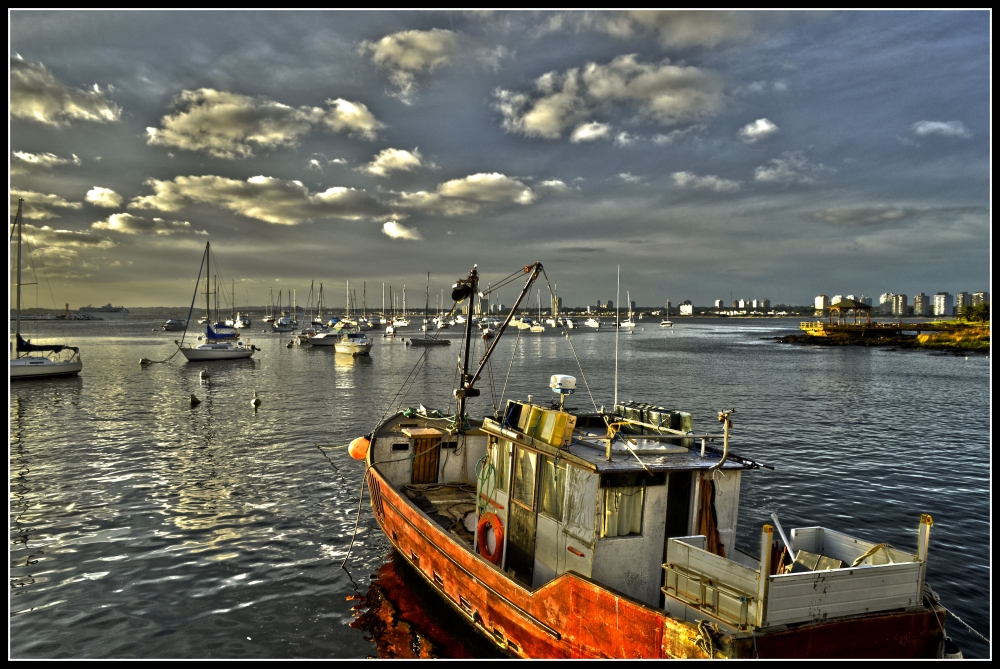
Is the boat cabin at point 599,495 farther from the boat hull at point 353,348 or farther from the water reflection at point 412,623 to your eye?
the boat hull at point 353,348

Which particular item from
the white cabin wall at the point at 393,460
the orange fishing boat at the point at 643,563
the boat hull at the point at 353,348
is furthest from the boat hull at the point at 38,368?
the orange fishing boat at the point at 643,563

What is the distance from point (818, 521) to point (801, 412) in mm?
23103

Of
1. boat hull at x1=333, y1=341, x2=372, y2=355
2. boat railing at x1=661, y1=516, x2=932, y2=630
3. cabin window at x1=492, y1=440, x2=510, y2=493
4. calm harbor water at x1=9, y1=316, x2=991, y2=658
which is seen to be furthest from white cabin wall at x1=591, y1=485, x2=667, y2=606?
boat hull at x1=333, y1=341, x2=372, y2=355

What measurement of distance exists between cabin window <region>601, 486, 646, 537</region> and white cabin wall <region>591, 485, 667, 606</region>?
9cm

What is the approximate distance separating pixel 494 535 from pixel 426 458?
19.7ft

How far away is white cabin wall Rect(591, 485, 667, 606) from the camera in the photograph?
9.27 metres

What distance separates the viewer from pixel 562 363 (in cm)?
8106

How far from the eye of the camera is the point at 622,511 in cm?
927

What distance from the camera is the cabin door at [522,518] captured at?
35.6 ft

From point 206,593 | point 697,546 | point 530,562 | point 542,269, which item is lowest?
point 206,593

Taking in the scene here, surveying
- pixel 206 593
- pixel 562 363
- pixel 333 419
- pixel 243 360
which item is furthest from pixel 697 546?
pixel 243 360

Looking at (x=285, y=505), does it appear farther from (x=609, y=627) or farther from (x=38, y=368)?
(x=38, y=368)

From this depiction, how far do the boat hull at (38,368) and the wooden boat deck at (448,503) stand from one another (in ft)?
181

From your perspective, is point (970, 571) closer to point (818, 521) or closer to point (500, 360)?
point (818, 521)
